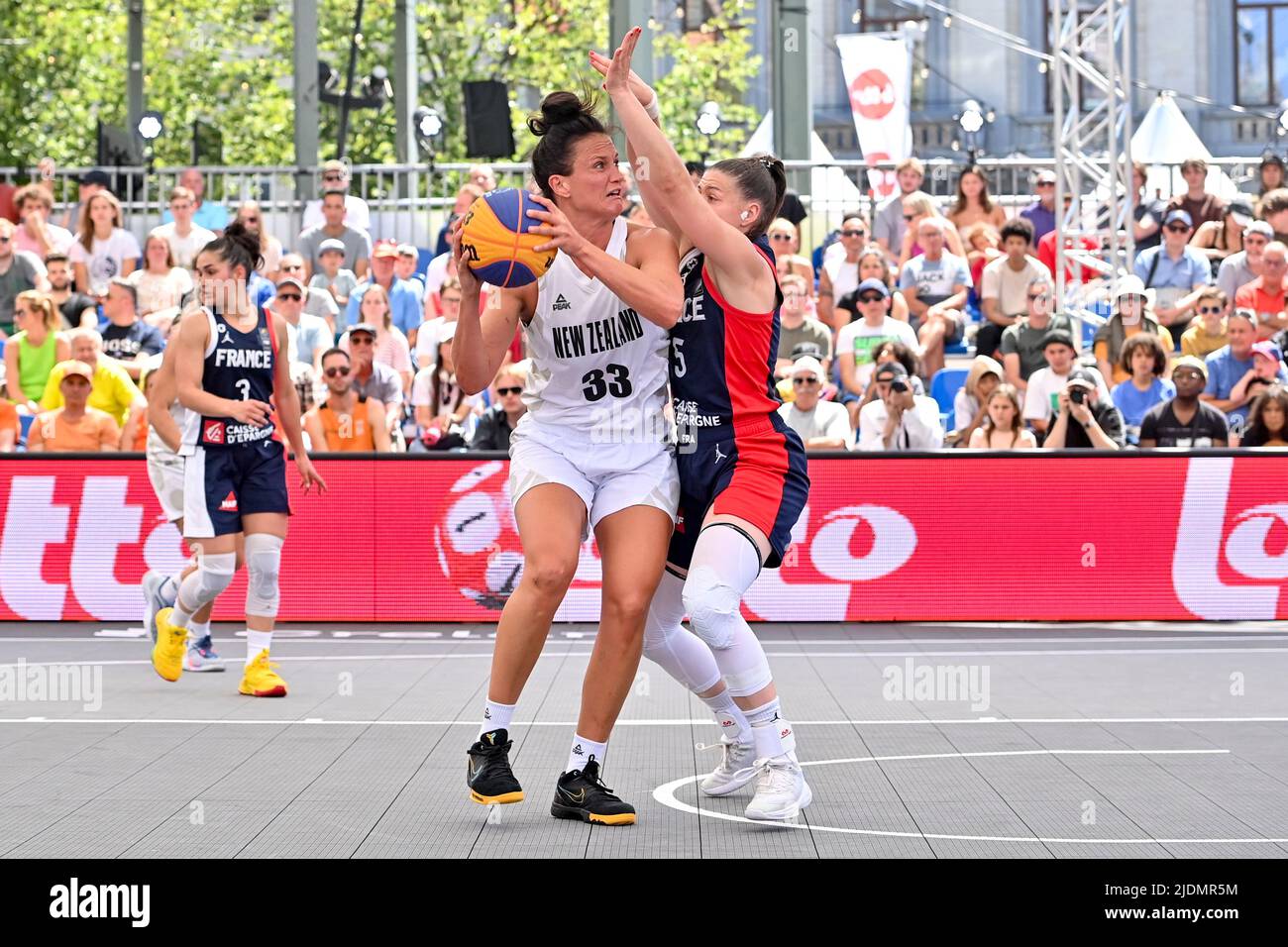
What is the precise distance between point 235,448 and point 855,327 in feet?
22.4

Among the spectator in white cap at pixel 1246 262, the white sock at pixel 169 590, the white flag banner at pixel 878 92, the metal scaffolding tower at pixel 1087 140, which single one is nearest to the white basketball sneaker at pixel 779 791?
the white sock at pixel 169 590

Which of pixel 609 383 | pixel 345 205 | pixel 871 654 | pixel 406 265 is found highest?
pixel 345 205

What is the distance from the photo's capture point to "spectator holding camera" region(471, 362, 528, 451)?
44.1ft

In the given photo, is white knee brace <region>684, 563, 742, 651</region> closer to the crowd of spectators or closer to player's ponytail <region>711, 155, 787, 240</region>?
player's ponytail <region>711, 155, 787, 240</region>

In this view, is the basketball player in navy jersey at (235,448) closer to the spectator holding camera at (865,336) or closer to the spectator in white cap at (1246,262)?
the spectator holding camera at (865,336)

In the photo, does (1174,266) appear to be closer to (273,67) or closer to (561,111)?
(561,111)

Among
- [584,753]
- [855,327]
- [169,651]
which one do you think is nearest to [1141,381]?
[855,327]

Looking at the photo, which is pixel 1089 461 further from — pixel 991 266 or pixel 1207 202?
pixel 1207 202

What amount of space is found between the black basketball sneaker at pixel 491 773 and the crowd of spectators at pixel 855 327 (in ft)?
22.1

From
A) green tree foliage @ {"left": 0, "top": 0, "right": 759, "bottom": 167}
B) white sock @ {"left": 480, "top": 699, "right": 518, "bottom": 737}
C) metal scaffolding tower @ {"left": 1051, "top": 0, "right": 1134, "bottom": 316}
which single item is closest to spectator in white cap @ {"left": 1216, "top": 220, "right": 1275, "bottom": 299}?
metal scaffolding tower @ {"left": 1051, "top": 0, "right": 1134, "bottom": 316}

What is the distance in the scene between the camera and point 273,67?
4553cm

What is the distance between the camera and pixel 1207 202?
58.5 ft
